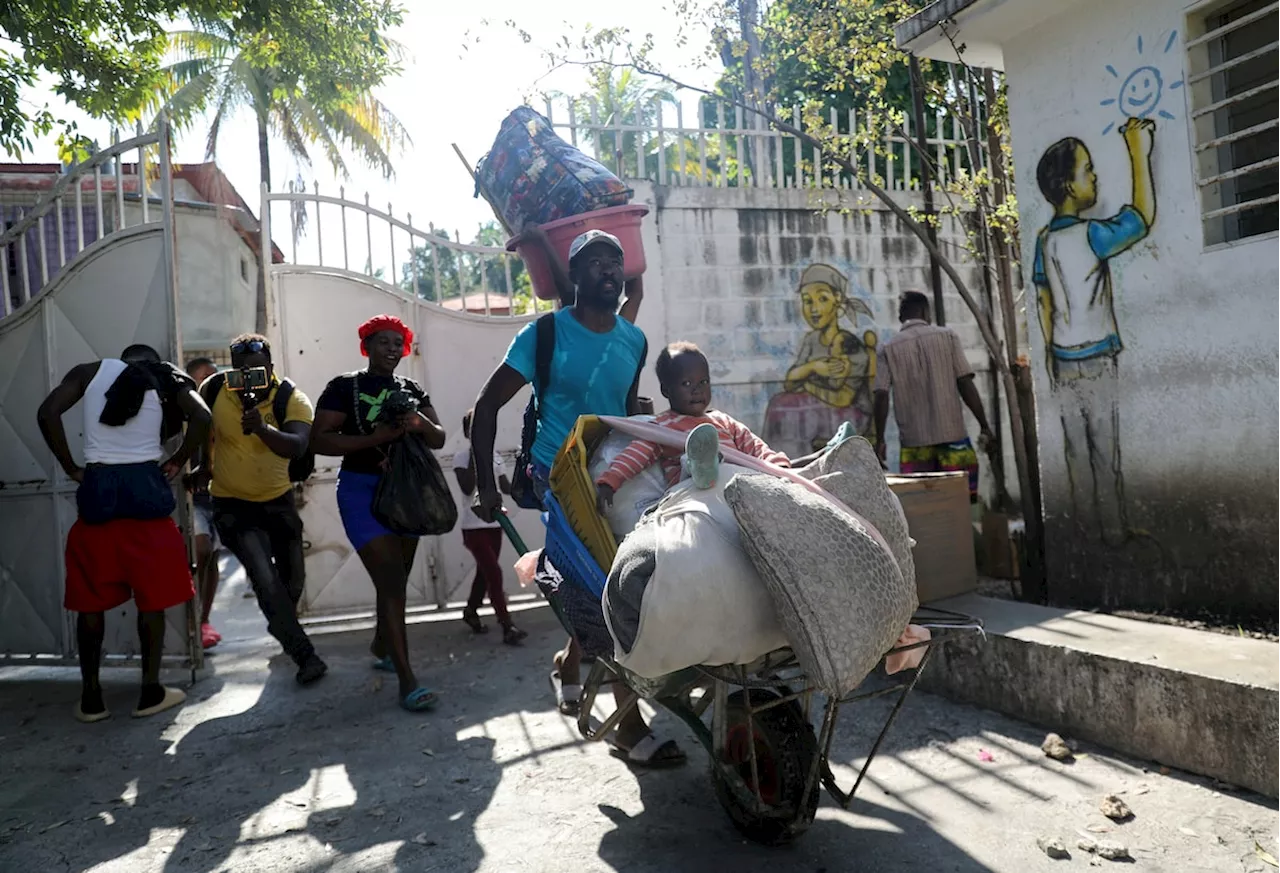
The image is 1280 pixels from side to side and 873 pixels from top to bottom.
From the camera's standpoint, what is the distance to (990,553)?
606 centimetres

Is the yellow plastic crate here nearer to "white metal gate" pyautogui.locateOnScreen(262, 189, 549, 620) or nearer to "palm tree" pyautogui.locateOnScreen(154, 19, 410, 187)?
"white metal gate" pyautogui.locateOnScreen(262, 189, 549, 620)

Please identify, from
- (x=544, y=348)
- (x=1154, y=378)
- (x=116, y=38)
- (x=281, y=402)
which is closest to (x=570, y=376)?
(x=544, y=348)

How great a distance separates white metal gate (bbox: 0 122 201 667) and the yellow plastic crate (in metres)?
3.16

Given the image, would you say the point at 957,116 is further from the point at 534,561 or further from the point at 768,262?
the point at 534,561

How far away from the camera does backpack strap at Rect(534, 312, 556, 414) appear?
145 inches

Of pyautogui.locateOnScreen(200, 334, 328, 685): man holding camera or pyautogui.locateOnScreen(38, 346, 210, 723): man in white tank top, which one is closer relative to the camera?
pyautogui.locateOnScreen(38, 346, 210, 723): man in white tank top

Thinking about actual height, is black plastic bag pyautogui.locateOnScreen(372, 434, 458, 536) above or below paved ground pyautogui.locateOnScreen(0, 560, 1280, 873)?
above

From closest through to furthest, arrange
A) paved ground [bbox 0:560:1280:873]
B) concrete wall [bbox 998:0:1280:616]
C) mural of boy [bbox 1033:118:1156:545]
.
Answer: paved ground [bbox 0:560:1280:873], concrete wall [bbox 998:0:1280:616], mural of boy [bbox 1033:118:1156:545]

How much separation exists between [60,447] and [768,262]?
5072mm

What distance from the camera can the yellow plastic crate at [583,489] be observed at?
9.54ft

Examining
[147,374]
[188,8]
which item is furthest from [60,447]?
[188,8]

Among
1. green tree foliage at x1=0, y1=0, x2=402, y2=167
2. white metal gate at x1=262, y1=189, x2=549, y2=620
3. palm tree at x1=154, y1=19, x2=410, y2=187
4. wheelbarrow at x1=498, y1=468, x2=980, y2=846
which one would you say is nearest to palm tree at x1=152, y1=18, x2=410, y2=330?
palm tree at x1=154, y1=19, x2=410, y2=187

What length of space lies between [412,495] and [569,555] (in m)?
1.67

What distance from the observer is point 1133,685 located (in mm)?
3576
